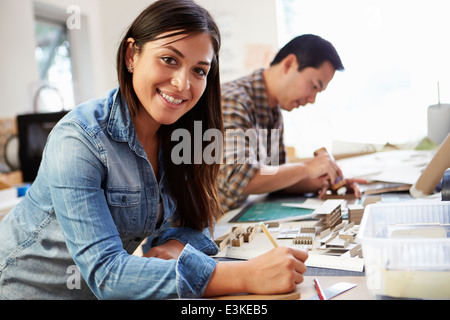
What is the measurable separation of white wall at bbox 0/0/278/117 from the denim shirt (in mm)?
2266

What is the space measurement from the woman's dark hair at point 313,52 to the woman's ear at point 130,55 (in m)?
1.02

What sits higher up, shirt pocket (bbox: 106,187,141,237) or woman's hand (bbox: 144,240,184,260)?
shirt pocket (bbox: 106,187,141,237)

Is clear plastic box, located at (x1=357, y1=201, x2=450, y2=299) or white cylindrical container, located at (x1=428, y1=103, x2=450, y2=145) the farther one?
white cylindrical container, located at (x1=428, y1=103, x2=450, y2=145)

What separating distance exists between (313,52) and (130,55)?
102cm

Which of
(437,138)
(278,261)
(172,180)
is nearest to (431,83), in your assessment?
(437,138)

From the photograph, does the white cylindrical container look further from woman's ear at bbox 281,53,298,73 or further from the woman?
the woman

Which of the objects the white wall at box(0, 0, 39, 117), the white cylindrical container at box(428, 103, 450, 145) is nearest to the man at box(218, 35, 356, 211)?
the white cylindrical container at box(428, 103, 450, 145)

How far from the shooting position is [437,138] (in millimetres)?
1774

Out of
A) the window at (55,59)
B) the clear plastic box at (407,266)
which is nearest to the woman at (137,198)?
the clear plastic box at (407,266)

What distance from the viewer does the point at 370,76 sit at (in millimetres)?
3164

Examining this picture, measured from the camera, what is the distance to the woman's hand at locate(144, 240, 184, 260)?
87 centimetres

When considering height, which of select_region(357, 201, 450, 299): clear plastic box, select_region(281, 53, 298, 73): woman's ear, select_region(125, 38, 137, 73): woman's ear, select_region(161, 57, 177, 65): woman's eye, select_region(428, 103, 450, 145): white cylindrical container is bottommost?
select_region(357, 201, 450, 299): clear plastic box

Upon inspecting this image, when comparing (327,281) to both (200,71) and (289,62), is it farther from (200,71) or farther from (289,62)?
(289,62)

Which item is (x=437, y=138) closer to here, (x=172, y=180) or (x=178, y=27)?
(x=172, y=180)
